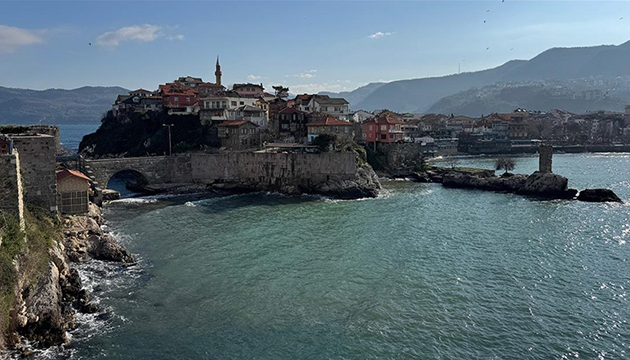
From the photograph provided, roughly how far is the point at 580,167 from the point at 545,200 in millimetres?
34373

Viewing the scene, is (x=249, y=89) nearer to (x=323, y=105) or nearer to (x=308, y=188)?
(x=323, y=105)

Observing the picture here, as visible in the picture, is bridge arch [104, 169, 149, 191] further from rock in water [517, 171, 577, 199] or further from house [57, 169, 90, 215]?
rock in water [517, 171, 577, 199]

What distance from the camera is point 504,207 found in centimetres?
4162

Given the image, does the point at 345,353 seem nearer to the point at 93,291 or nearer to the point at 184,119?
the point at 93,291

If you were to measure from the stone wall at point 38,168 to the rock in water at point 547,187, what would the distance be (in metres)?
44.4

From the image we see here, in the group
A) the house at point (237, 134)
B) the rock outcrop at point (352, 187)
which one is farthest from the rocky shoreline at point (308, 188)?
the house at point (237, 134)

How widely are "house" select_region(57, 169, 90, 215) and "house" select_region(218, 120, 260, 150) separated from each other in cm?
2699

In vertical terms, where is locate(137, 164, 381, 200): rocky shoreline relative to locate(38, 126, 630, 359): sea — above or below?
above

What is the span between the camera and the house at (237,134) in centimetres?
5538

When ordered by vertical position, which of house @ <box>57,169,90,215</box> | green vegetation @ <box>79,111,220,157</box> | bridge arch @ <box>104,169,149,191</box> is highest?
green vegetation @ <box>79,111,220,157</box>

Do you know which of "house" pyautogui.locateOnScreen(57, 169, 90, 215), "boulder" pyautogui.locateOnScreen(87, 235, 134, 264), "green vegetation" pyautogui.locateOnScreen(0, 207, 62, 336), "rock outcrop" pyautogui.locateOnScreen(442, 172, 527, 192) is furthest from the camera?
"rock outcrop" pyautogui.locateOnScreen(442, 172, 527, 192)

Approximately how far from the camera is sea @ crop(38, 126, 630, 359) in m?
16.1

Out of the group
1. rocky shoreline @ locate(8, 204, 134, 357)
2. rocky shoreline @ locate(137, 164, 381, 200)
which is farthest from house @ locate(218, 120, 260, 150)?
rocky shoreline @ locate(8, 204, 134, 357)

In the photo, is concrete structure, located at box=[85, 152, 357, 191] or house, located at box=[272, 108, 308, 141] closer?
concrete structure, located at box=[85, 152, 357, 191]
